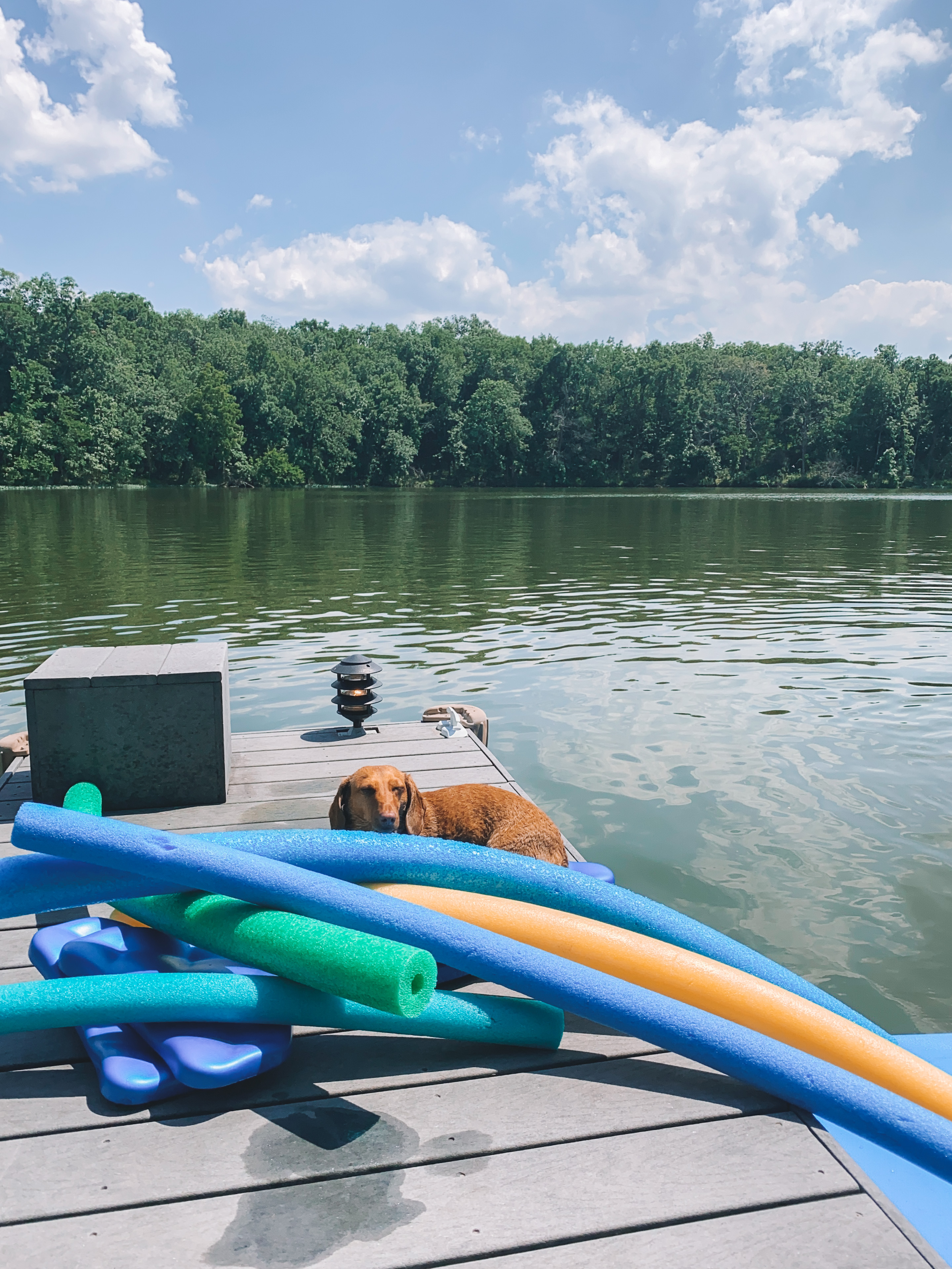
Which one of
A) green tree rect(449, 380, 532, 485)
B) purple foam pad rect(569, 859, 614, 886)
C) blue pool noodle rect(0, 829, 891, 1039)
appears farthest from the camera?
green tree rect(449, 380, 532, 485)

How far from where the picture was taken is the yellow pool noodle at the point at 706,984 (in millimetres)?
2318

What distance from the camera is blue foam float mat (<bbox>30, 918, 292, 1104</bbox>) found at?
2.20 m

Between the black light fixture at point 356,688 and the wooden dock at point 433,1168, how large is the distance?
12.0 ft

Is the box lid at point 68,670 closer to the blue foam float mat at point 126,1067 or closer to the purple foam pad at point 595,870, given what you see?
the blue foam float mat at point 126,1067

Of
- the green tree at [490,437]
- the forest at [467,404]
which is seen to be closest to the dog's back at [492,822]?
the forest at [467,404]

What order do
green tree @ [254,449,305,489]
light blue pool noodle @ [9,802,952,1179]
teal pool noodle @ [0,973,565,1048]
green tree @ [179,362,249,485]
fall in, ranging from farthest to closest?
green tree @ [254,449,305,489], green tree @ [179,362,249,485], teal pool noodle @ [0,973,565,1048], light blue pool noodle @ [9,802,952,1179]

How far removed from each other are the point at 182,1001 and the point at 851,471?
88677mm

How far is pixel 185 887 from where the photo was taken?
252 centimetres

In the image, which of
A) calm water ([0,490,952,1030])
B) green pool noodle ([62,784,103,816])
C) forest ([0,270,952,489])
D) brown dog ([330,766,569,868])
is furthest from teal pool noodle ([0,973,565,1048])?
forest ([0,270,952,489])

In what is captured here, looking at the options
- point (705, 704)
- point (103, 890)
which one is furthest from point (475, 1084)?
point (705, 704)

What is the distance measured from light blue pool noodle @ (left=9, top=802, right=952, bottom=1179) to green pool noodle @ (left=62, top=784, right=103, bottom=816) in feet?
4.05

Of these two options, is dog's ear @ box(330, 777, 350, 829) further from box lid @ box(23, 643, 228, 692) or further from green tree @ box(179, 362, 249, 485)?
green tree @ box(179, 362, 249, 485)

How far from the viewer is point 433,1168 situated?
199 centimetres

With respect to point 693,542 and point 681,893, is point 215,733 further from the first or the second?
point 693,542
